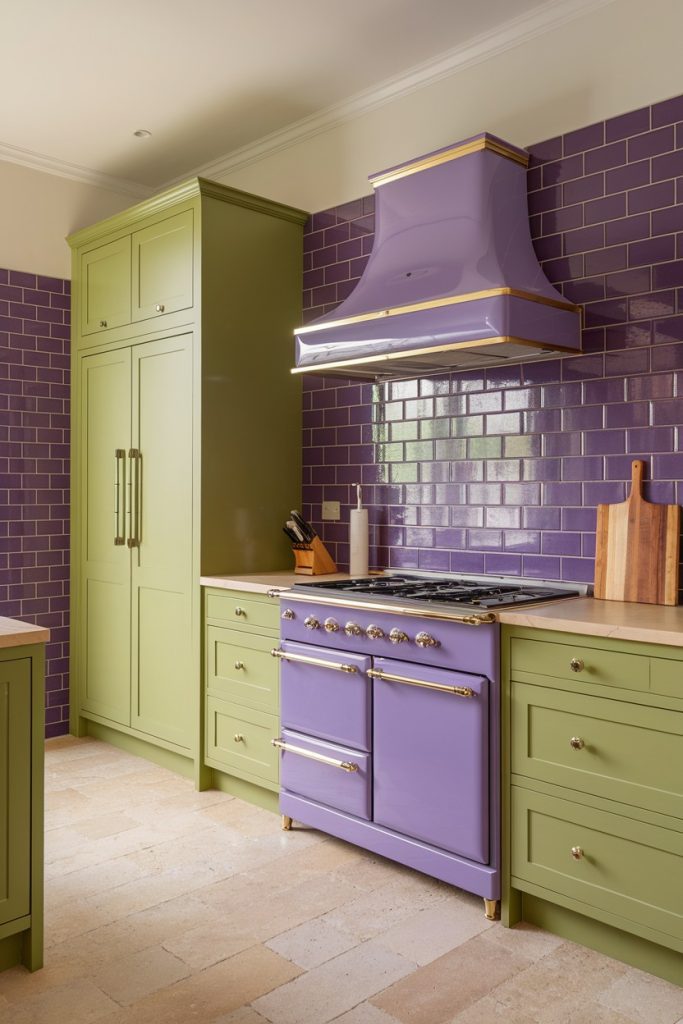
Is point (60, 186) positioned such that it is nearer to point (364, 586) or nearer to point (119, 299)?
point (119, 299)

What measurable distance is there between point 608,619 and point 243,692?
1.61 metres

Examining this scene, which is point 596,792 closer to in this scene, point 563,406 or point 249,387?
point 563,406

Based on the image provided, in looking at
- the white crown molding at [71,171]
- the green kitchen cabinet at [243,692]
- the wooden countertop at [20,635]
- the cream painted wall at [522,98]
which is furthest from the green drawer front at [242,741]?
the white crown molding at [71,171]

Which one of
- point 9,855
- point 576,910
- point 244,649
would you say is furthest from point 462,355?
point 9,855

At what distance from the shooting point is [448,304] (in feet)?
9.00

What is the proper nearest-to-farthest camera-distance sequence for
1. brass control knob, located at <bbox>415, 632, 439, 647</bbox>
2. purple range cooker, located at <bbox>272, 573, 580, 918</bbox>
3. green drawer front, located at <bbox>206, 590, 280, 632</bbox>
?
purple range cooker, located at <bbox>272, 573, 580, 918</bbox> → brass control knob, located at <bbox>415, 632, 439, 647</bbox> → green drawer front, located at <bbox>206, 590, 280, 632</bbox>

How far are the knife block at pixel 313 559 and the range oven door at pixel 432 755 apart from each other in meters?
0.90

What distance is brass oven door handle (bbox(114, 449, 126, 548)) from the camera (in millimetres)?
3967

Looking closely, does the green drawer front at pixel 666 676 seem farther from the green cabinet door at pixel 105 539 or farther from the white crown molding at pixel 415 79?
the green cabinet door at pixel 105 539

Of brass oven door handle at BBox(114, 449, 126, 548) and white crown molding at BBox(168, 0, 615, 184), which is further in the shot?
brass oven door handle at BBox(114, 449, 126, 548)

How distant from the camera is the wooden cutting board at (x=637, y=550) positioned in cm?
262

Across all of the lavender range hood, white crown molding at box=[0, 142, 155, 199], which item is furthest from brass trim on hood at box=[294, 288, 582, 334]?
white crown molding at box=[0, 142, 155, 199]

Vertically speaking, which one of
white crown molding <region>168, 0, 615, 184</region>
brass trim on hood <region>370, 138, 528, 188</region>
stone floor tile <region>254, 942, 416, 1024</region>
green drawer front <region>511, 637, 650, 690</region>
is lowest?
stone floor tile <region>254, 942, 416, 1024</region>

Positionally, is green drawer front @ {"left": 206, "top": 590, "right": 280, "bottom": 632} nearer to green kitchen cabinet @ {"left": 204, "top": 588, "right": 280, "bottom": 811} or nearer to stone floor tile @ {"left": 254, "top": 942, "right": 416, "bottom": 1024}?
green kitchen cabinet @ {"left": 204, "top": 588, "right": 280, "bottom": 811}
